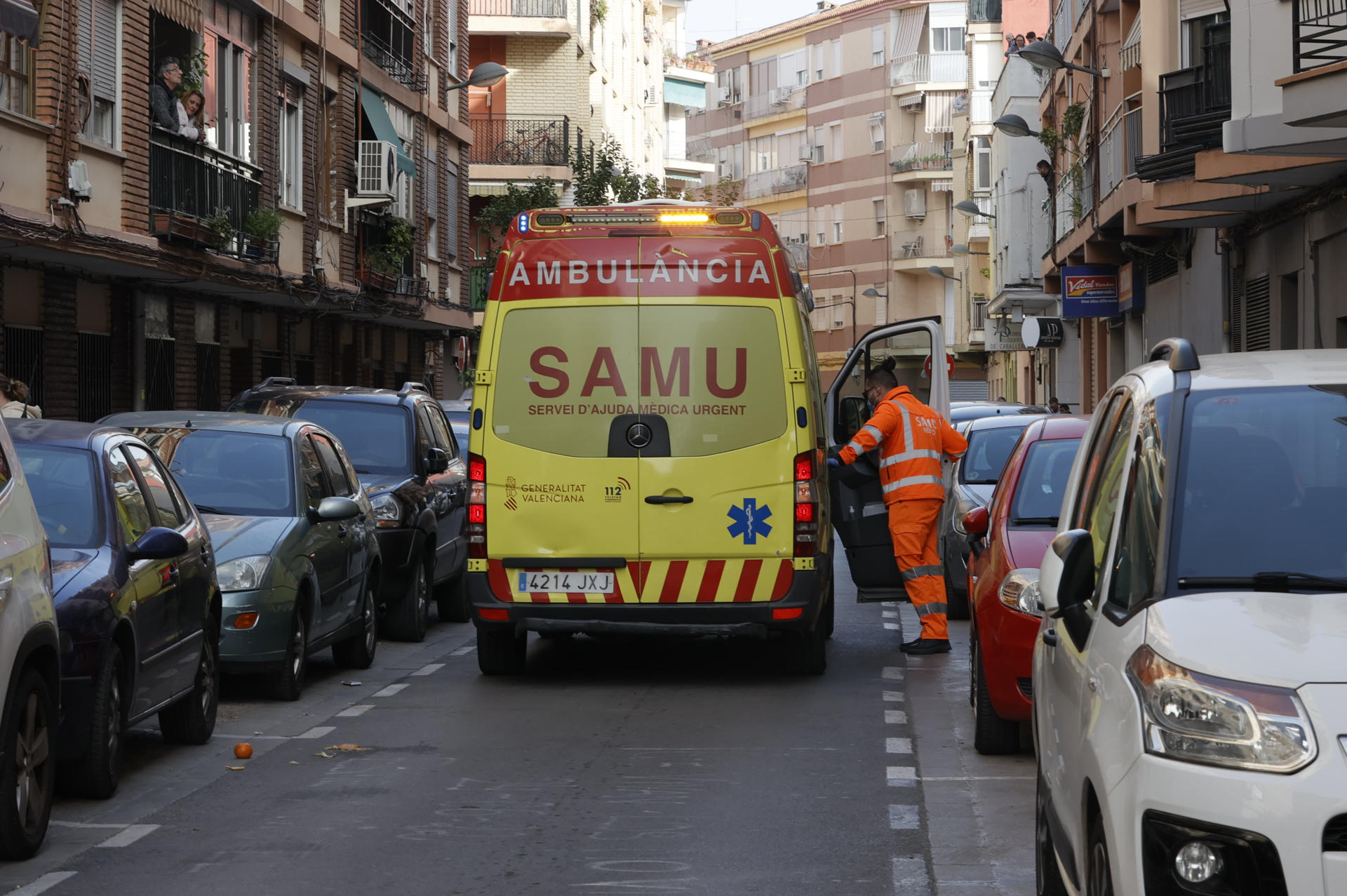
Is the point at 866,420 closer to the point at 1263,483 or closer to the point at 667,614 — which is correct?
the point at 667,614

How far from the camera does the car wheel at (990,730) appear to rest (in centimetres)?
892

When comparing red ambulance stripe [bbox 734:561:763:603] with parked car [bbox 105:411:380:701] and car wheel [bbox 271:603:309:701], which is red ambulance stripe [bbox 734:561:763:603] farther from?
car wheel [bbox 271:603:309:701]

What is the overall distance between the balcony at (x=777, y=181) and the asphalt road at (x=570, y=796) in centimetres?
6975

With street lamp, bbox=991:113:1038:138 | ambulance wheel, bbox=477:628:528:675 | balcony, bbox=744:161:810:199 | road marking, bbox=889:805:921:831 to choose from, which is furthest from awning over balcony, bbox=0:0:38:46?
balcony, bbox=744:161:810:199

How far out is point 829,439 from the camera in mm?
14773

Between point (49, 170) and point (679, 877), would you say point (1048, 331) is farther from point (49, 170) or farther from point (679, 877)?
point (679, 877)

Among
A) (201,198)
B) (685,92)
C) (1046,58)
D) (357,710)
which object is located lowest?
(357,710)

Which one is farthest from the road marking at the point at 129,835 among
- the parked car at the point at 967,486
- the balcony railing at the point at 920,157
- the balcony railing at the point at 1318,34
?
the balcony railing at the point at 920,157

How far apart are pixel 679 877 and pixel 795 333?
204 inches

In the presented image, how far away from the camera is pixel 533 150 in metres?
44.3

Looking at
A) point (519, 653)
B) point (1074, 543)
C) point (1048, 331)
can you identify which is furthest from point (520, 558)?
point (1048, 331)

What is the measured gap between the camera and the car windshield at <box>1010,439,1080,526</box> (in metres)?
9.82

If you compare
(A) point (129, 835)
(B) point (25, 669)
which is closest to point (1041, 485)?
(A) point (129, 835)

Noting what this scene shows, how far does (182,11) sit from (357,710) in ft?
46.6
